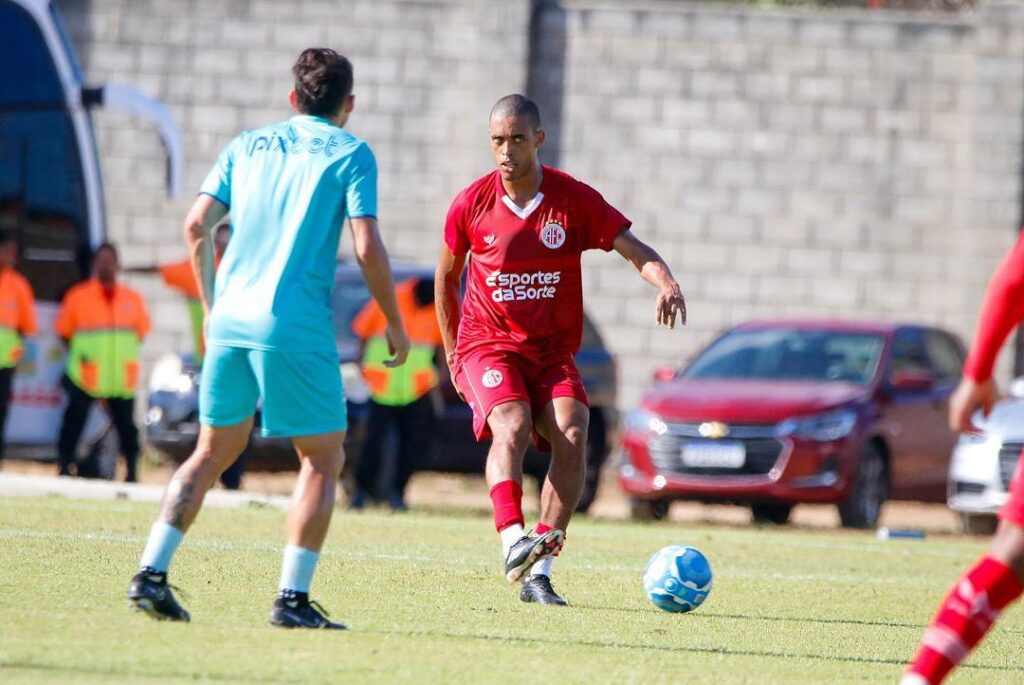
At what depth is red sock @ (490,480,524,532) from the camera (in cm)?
885

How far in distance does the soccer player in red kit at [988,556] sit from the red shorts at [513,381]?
344cm

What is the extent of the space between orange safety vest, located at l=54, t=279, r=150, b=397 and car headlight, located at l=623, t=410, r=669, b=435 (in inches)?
159

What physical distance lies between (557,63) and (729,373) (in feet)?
21.6

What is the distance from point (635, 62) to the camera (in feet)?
76.7

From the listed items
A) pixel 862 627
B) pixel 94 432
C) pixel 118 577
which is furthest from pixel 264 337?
pixel 94 432

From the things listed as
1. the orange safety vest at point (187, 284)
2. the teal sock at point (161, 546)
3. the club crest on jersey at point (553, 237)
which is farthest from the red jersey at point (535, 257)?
the orange safety vest at point (187, 284)

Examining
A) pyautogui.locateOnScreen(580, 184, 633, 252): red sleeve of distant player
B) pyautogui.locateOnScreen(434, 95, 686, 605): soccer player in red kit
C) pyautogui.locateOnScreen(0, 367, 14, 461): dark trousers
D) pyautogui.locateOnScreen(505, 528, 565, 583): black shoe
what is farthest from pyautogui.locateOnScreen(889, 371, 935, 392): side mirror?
pyautogui.locateOnScreen(505, 528, 565, 583): black shoe

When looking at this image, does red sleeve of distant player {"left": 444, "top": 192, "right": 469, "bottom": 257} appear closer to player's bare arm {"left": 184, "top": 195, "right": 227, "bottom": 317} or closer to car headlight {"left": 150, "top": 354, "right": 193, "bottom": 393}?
player's bare arm {"left": 184, "top": 195, "right": 227, "bottom": 317}

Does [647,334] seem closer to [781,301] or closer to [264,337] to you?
[781,301]

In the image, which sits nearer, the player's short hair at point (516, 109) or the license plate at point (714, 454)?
the player's short hair at point (516, 109)

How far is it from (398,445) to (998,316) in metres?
10.8

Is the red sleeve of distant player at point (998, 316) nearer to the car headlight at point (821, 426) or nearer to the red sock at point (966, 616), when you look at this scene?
the red sock at point (966, 616)

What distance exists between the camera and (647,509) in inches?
683

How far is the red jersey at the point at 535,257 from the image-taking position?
920 cm
